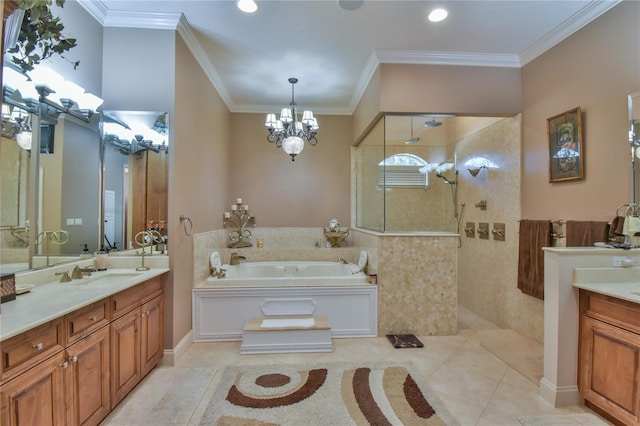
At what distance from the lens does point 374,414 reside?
6.72 ft

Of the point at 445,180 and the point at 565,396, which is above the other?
the point at 445,180

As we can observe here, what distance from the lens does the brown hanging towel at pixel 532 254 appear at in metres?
3.01

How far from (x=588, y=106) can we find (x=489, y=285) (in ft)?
7.24

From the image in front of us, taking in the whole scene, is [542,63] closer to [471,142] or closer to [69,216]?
[471,142]

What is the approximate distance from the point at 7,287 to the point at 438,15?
3547 millimetres

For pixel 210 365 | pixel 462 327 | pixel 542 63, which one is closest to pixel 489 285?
pixel 462 327

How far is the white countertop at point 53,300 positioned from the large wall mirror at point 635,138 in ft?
11.9

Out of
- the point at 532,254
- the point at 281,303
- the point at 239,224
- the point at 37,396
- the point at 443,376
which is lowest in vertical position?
the point at 443,376

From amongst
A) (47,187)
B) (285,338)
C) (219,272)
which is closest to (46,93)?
(47,187)

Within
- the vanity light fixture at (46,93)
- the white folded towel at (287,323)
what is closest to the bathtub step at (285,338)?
the white folded towel at (287,323)

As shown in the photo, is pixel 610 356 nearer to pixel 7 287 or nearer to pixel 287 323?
pixel 287 323

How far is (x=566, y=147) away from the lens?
2.82 m

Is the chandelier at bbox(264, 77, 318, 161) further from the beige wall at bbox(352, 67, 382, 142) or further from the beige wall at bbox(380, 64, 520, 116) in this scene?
the beige wall at bbox(380, 64, 520, 116)

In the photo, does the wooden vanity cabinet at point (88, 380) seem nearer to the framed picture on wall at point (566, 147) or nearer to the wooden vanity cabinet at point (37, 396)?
the wooden vanity cabinet at point (37, 396)
